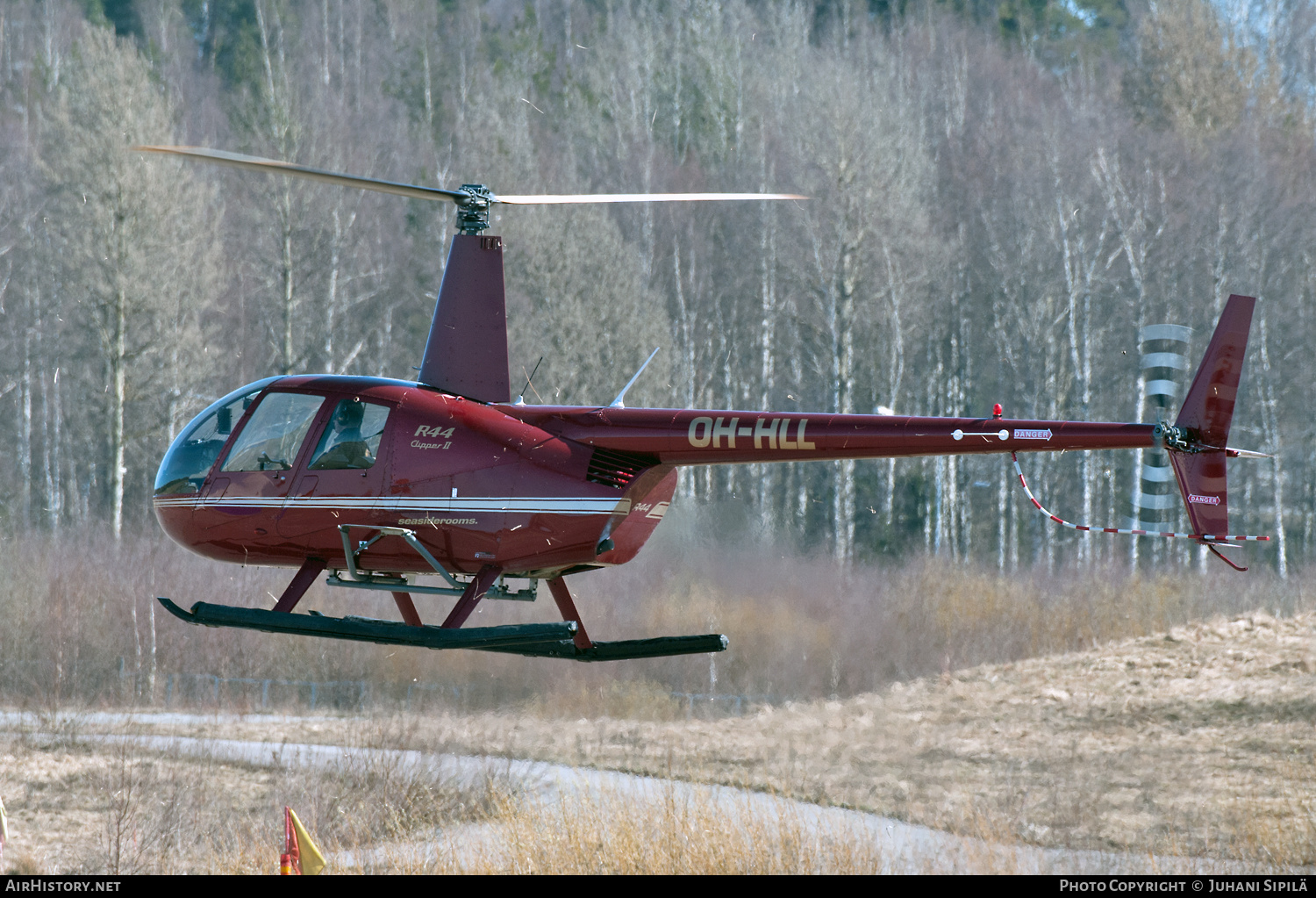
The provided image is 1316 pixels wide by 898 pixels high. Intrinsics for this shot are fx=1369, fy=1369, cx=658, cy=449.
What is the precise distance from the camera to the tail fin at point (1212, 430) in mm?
9648

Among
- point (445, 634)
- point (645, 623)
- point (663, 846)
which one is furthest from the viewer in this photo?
point (645, 623)

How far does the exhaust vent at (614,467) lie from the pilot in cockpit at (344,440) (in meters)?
1.82

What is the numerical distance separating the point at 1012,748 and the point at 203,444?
1330cm

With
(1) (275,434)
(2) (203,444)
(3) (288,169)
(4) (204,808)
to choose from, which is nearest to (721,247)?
(4) (204,808)

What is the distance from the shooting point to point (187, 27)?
46.1m

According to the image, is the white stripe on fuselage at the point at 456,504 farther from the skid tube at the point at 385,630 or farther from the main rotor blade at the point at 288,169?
the main rotor blade at the point at 288,169

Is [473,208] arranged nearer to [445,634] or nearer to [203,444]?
[203,444]

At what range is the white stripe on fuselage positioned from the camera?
1041cm

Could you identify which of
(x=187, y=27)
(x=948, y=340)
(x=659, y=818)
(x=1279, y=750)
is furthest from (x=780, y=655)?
(x=187, y=27)

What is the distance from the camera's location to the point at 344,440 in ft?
35.3

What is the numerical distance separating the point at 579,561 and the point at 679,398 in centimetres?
2390

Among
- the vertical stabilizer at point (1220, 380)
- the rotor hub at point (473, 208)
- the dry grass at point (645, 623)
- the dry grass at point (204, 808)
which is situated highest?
the rotor hub at point (473, 208)

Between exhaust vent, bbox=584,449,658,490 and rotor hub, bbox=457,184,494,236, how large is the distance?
211 cm

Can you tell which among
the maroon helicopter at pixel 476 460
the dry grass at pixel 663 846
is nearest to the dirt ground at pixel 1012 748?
the dry grass at pixel 663 846
